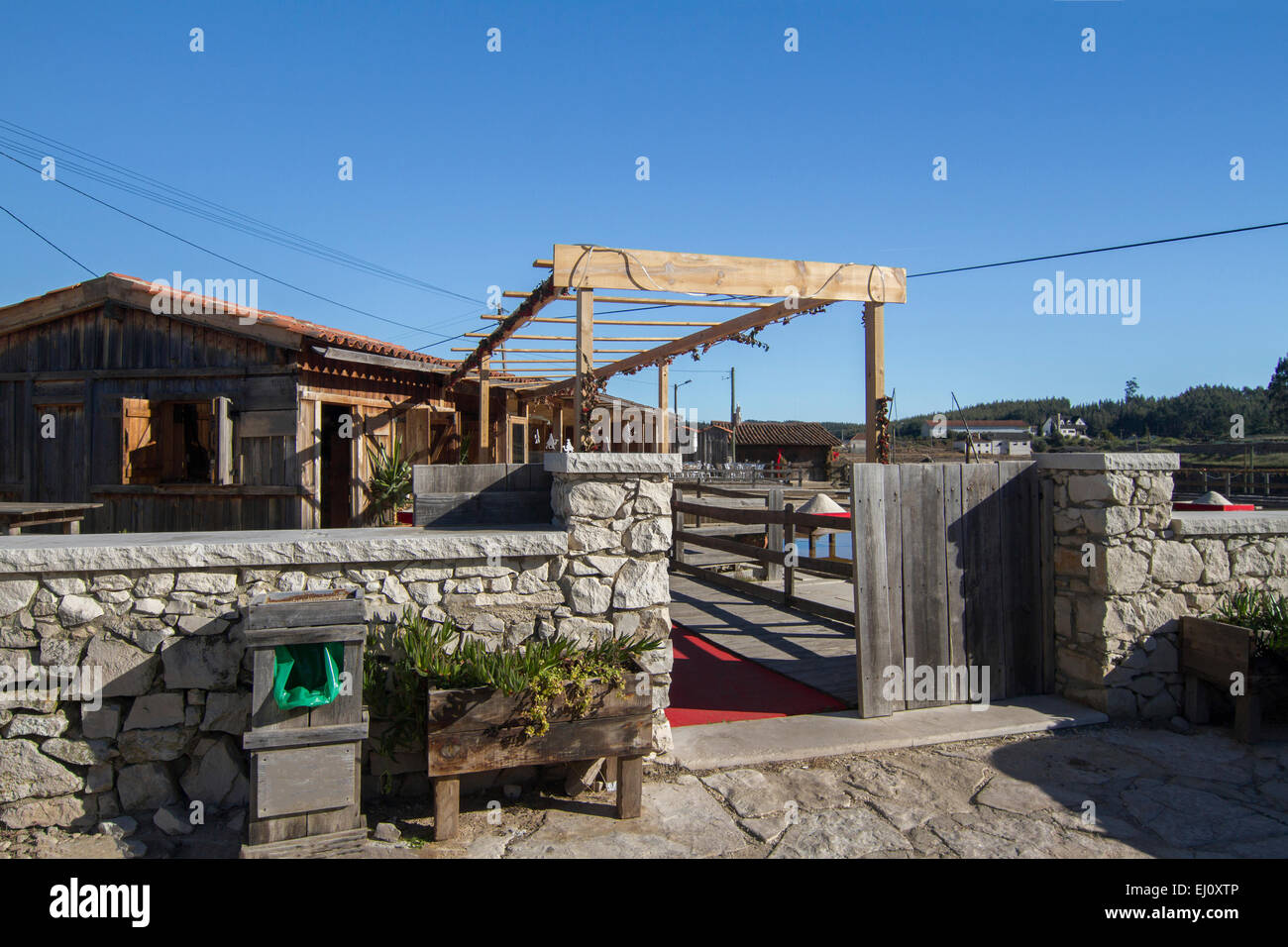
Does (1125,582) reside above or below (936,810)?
above

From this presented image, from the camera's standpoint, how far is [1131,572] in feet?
16.9

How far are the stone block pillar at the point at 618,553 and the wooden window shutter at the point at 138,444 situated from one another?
663 cm

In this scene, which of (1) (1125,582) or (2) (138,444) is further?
(2) (138,444)

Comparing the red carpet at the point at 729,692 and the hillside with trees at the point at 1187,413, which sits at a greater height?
the hillside with trees at the point at 1187,413

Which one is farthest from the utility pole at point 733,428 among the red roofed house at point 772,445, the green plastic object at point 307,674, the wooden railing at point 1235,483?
the green plastic object at point 307,674

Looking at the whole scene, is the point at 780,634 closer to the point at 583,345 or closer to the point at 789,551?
the point at 789,551

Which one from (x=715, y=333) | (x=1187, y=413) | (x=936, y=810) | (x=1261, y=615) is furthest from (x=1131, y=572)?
(x=1187, y=413)

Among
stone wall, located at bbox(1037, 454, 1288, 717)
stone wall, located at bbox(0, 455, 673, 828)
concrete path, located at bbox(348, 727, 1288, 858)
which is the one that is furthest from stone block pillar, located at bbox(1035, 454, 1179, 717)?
stone wall, located at bbox(0, 455, 673, 828)

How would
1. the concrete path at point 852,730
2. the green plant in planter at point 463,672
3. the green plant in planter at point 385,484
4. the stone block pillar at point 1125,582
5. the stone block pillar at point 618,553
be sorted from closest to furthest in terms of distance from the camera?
the green plant in planter at point 463,672, the stone block pillar at point 618,553, the concrete path at point 852,730, the stone block pillar at point 1125,582, the green plant in planter at point 385,484

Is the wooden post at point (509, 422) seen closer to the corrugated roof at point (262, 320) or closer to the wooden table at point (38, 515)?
the corrugated roof at point (262, 320)

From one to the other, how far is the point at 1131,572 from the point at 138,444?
974cm

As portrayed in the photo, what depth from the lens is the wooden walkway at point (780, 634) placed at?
6.11 metres
